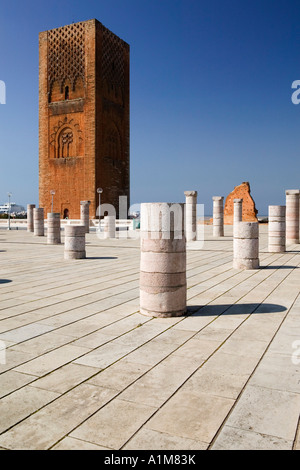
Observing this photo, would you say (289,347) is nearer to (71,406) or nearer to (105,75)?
(71,406)

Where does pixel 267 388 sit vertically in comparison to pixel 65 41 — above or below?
below

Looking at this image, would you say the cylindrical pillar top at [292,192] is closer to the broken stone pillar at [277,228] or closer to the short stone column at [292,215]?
the short stone column at [292,215]

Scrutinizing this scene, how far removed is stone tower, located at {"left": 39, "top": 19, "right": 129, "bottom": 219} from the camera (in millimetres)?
34281

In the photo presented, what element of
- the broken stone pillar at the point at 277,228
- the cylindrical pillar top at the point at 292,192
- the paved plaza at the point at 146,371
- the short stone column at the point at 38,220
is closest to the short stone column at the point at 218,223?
the cylindrical pillar top at the point at 292,192

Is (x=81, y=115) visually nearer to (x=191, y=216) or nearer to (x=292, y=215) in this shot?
(x=191, y=216)

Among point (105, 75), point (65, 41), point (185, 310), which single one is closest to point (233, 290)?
point (185, 310)

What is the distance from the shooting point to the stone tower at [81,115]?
34.3 meters

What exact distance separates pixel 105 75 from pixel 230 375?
3560 cm

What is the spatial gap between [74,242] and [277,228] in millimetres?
6016

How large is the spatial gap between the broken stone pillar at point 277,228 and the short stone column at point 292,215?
11.5 feet

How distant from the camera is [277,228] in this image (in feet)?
41.0

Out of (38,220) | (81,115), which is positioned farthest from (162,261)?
(81,115)

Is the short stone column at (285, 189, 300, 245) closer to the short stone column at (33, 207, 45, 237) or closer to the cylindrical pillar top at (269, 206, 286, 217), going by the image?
the cylindrical pillar top at (269, 206, 286, 217)
